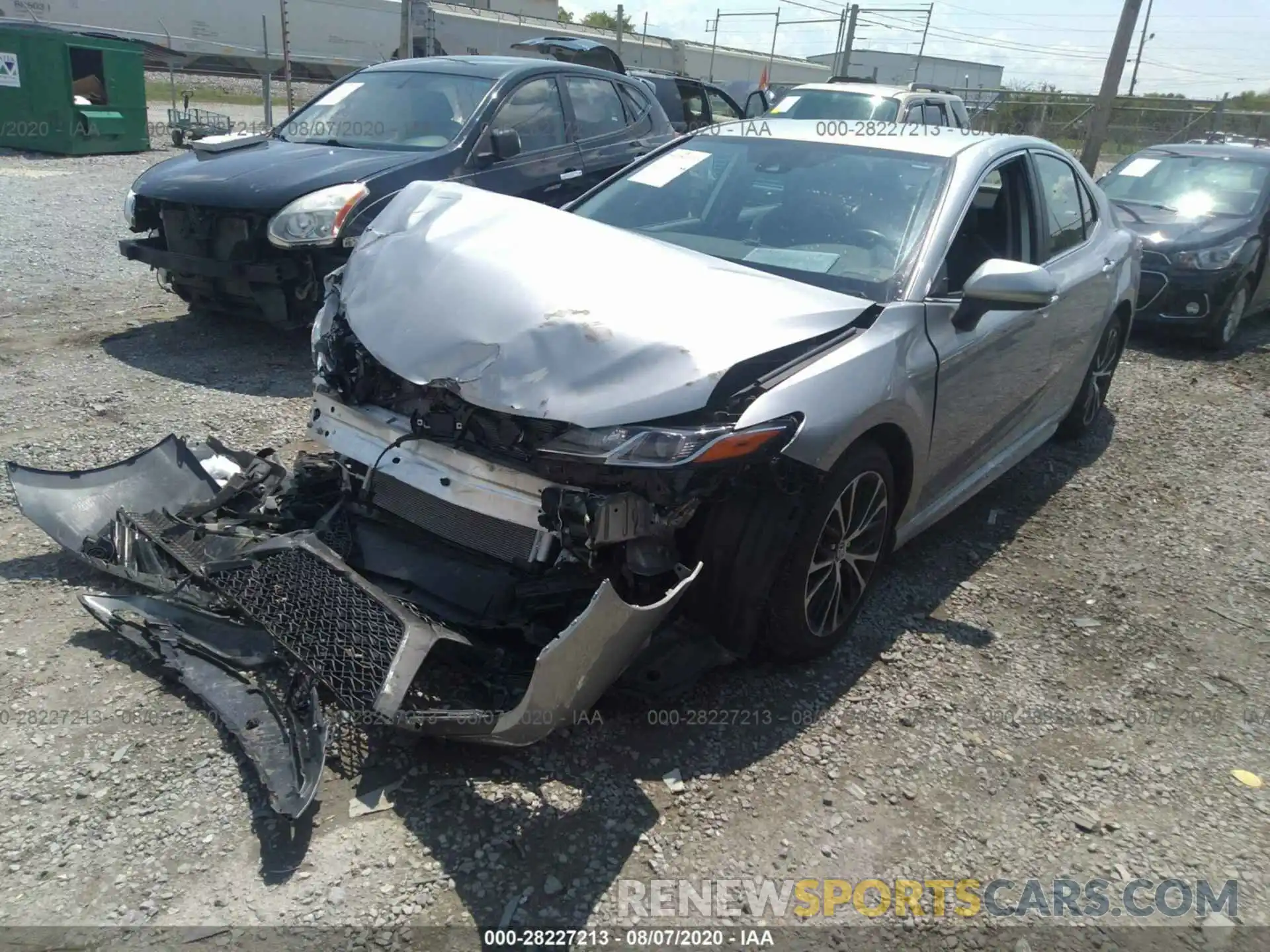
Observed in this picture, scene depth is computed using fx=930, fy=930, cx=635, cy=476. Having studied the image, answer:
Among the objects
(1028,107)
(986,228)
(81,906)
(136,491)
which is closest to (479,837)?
(81,906)

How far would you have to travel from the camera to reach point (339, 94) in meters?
7.10

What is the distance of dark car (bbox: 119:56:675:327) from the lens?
5.75m

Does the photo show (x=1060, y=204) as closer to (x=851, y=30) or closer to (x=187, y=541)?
(x=187, y=541)

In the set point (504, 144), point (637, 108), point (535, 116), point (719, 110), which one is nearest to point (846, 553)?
point (504, 144)

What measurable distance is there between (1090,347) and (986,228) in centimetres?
154

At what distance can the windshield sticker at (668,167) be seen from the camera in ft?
13.5

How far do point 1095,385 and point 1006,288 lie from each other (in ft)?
9.01

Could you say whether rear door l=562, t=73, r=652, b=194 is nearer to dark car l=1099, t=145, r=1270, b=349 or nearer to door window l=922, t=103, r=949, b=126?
dark car l=1099, t=145, r=1270, b=349

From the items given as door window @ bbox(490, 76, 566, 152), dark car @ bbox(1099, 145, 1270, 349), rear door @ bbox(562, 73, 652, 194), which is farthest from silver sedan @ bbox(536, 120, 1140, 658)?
dark car @ bbox(1099, 145, 1270, 349)

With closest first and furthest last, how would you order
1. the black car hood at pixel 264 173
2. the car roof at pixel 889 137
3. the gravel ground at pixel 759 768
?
the gravel ground at pixel 759 768
the car roof at pixel 889 137
the black car hood at pixel 264 173

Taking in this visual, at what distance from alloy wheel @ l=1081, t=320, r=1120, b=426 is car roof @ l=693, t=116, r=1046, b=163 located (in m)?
1.41

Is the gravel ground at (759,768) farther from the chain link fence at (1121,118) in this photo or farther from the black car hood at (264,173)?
the chain link fence at (1121,118)

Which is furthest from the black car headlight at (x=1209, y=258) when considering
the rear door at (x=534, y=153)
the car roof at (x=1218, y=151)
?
the rear door at (x=534, y=153)

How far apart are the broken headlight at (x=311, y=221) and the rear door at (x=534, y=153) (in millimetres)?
990
